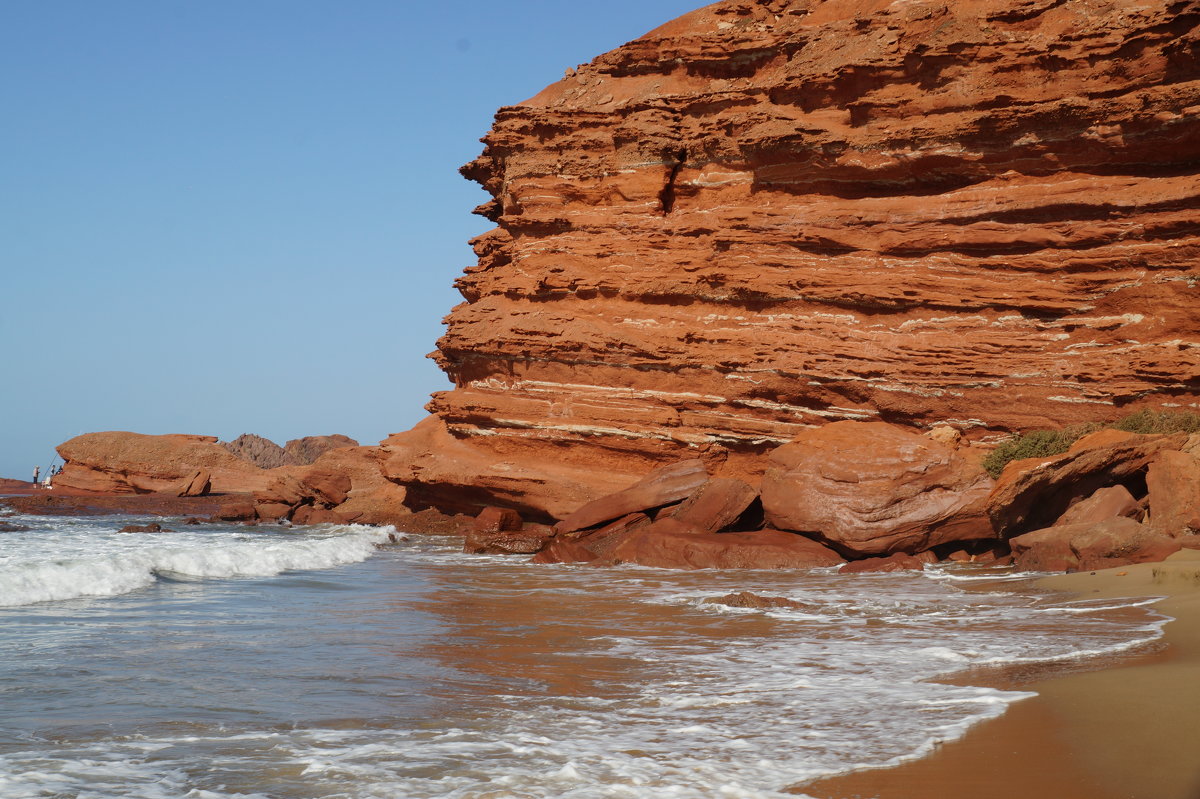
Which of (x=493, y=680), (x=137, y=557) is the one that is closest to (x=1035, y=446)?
(x=493, y=680)

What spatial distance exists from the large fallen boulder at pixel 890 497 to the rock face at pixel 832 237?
351cm

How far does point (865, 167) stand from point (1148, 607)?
14751 mm

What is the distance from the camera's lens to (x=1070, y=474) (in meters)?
16.4

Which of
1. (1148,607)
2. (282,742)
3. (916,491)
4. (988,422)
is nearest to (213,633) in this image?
(282,742)

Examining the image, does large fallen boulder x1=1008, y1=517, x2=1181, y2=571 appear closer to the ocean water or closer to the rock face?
the ocean water

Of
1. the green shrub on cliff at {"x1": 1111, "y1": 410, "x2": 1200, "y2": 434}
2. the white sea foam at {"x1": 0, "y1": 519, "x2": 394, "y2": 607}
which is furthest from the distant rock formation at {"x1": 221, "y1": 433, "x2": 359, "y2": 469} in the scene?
the green shrub on cliff at {"x1": 1111, "y1": 410, "x2": 1200, "y2": 434}

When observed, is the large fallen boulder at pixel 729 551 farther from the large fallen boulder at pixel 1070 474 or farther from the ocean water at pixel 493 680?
the large fallen boulder at pixel 1070 474

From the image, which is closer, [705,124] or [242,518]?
[705,124]

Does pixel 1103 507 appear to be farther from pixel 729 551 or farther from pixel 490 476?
pixel 490 476

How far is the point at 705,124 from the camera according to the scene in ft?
85.0

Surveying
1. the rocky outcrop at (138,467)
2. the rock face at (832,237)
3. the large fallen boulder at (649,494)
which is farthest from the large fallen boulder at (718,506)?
the rocky outcrop at (138,467)

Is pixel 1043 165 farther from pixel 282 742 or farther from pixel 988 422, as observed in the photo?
pixel 282 742

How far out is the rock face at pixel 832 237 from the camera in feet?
67.8

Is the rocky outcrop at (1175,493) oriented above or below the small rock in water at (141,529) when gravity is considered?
above
